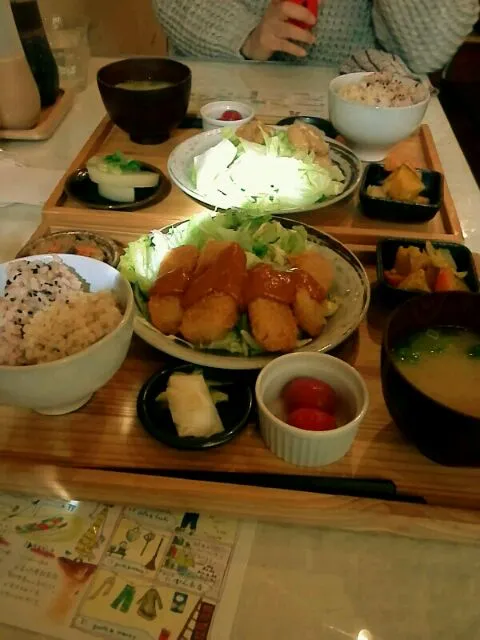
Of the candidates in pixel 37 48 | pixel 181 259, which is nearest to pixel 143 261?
pixel 181 259

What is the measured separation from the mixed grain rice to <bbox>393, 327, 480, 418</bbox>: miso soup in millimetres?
901

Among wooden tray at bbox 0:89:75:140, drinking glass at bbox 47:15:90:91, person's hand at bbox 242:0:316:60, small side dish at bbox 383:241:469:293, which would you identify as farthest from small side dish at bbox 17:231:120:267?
person's hand at bbox 242:0:316:60

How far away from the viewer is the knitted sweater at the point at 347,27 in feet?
6.65

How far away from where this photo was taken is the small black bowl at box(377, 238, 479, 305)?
1052 mm

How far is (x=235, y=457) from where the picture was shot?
2.71 feet

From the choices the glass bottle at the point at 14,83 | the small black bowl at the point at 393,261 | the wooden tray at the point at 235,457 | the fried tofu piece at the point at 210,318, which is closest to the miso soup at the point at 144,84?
the glass bottle at the point at 14,83

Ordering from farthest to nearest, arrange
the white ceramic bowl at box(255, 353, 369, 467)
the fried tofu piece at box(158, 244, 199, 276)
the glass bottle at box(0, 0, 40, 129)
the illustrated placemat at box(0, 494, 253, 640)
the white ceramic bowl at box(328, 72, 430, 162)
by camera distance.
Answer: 1. the glass bottle at box(0, 0, 40, 129)
2. the white ceramic bowl at box(328, 72, 430, 162)
3. the fried tofu piece at box(158, 244, 199, 276)
4. the white ceramic bowl at box(255, 353, 369, 467)
5. the illustrated placemat at box(0, 494, 253, 640)

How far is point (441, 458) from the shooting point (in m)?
0.78

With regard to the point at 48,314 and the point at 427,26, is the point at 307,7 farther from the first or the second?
the point at 48,314

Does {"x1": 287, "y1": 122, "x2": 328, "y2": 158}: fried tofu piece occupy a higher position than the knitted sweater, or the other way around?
the knitted sweater

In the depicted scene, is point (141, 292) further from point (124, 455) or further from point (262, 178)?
point (262, 178)

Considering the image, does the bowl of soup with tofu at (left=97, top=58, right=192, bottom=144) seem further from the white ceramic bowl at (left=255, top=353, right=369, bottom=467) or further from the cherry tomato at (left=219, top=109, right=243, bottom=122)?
the white ceramic bowl at (left=255, top=353, right=369, bottom=467)

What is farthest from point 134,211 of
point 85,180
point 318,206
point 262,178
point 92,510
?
point 92,510

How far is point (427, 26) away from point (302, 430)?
6.02 feet
